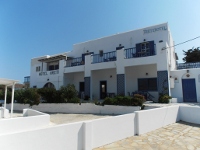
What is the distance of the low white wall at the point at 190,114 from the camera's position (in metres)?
7.74

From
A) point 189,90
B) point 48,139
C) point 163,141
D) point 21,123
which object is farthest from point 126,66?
point 48,139

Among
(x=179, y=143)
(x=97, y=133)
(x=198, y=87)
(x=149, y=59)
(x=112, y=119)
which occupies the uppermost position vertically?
(x=149, y=59)

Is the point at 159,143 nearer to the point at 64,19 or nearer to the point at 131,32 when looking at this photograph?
the point at 131,32

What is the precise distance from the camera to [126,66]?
13828mm

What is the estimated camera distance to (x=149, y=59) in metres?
12.7

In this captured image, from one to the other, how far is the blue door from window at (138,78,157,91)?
7.89 ft

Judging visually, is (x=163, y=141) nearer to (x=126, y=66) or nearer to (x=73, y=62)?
(x=126, y=66)

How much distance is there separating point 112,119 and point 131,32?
12.7m

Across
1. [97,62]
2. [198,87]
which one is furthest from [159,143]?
[97,62]

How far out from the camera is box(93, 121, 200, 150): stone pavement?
4.67 meters

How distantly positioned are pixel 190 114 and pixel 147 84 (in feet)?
20.9

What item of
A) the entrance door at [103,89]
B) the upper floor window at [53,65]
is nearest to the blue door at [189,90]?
the entrance door at [103,89]

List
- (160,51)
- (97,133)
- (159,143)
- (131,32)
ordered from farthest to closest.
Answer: (131,32), (160,51), (159,143), (97,133)

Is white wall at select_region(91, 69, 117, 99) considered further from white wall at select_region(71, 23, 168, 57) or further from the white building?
white wall at select_region(71, 23, 168, 57)
